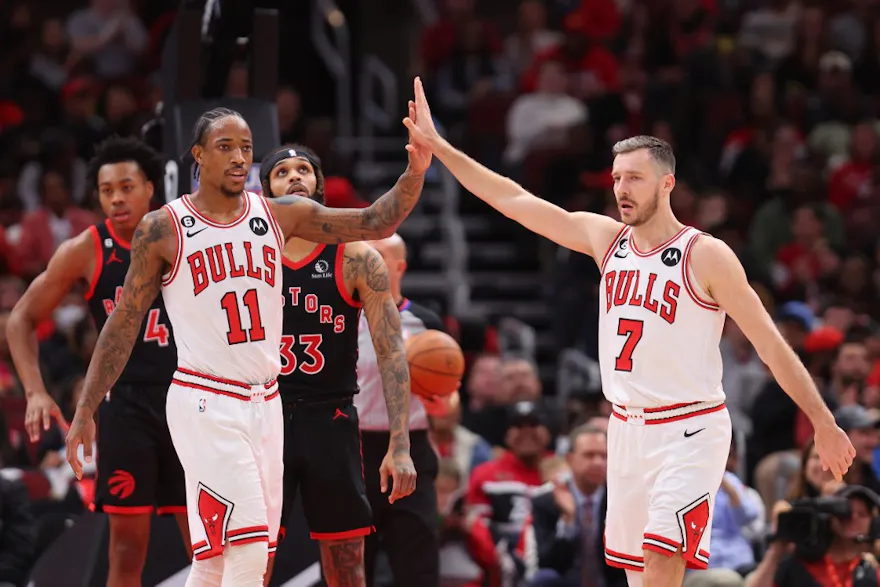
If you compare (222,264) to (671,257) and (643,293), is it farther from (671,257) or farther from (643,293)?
(671,257)

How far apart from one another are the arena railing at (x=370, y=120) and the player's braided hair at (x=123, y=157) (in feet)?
24.0

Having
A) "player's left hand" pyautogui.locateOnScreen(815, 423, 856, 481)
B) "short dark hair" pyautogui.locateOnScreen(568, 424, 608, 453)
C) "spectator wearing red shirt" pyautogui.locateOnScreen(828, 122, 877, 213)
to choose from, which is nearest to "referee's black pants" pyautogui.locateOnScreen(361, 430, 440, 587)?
"short dark hair" pyautogui.locateOnScreen(568, 424, 608, 453)

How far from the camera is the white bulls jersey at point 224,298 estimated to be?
6.09m

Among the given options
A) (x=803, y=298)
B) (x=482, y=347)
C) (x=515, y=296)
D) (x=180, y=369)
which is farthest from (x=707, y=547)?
(x=515, y=296)

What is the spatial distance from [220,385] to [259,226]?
0.67 metres

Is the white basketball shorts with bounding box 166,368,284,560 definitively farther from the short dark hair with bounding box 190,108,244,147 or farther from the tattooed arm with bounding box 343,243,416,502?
the short dark hair with bounding box 190,108,244,147

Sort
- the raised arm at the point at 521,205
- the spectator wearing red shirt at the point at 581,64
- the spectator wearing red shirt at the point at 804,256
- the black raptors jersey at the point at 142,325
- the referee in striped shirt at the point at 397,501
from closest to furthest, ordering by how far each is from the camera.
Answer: the raised arm at the point at 521,205 < the black raptors jersey at the point at 142,325 < the referee in striped shirt at the point at 397,501 < the spectator wearing red shirt at the point at 804,256 < the spectator wearing red shirt at the point at 581,64

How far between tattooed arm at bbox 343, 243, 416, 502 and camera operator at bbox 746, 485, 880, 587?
2.53 metres

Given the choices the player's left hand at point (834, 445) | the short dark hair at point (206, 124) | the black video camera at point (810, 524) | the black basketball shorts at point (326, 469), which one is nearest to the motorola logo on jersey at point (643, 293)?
the player's left hand at point (834, 445)

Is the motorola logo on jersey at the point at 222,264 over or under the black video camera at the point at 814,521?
over

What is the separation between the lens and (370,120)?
17.1 meters

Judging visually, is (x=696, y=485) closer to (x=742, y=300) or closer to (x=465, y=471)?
(x=742, y=300)

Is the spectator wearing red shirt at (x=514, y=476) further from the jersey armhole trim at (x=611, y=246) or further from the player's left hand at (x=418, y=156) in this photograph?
the player's left hand at (x=418, y=156)

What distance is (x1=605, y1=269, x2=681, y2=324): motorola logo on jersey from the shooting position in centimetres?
639
